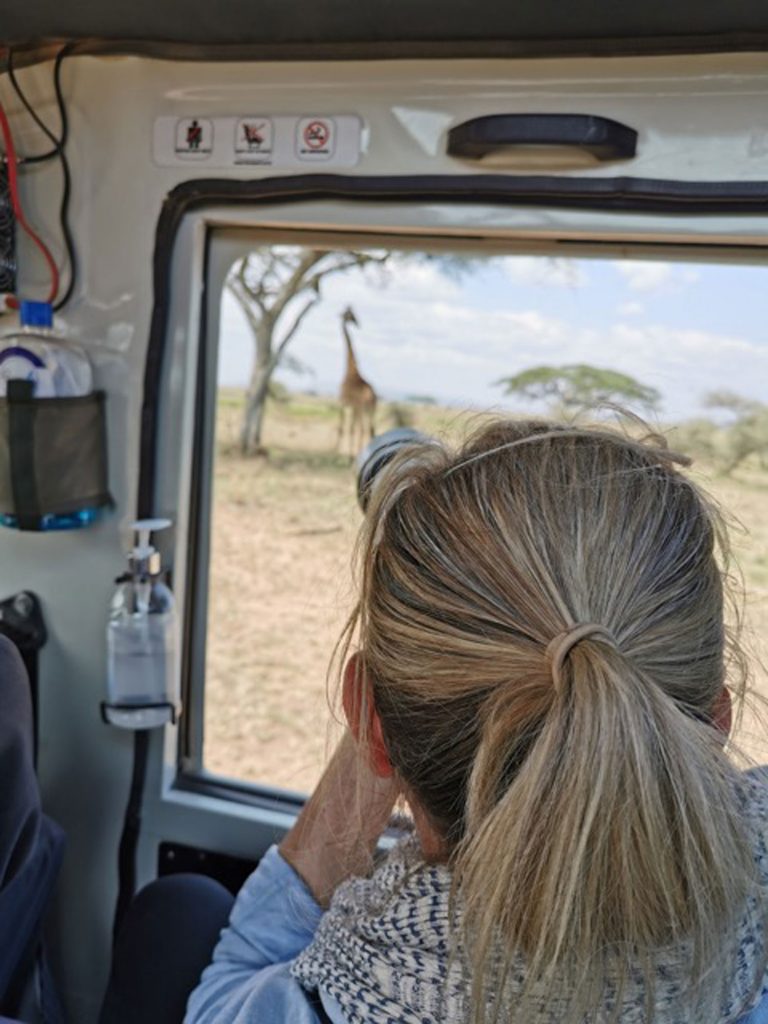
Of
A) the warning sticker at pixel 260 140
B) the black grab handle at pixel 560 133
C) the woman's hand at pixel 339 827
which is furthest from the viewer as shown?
the warning sticker at pixel 260 140

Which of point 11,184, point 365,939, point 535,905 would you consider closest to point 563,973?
point 535,905

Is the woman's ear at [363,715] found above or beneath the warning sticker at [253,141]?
beneath

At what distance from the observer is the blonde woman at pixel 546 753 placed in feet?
1.92

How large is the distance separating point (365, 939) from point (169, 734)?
3.13ft

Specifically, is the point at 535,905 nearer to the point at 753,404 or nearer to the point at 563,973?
the point at 563,973

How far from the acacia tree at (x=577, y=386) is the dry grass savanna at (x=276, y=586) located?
0.68ft

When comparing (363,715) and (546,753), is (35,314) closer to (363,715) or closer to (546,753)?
(363,715)

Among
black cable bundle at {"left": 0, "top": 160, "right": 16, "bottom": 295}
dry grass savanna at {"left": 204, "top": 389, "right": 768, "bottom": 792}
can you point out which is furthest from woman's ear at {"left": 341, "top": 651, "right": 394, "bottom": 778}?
black cable bundle at {"left": 0, "top": 160, "right": 16, "bottom": 295}

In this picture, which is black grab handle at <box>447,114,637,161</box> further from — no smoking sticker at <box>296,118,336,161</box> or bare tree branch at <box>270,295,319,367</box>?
bare tree branch at <box>270,295,319,367</box>

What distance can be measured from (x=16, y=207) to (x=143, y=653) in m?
0.81

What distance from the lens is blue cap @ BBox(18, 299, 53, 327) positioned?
1.40 m

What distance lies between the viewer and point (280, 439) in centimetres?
158

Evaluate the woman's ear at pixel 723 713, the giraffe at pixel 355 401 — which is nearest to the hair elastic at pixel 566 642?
the woman's ear at pixel 723 713

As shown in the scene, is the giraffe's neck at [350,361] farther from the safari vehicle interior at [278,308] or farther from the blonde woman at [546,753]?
the blonde woman at [546,753]
